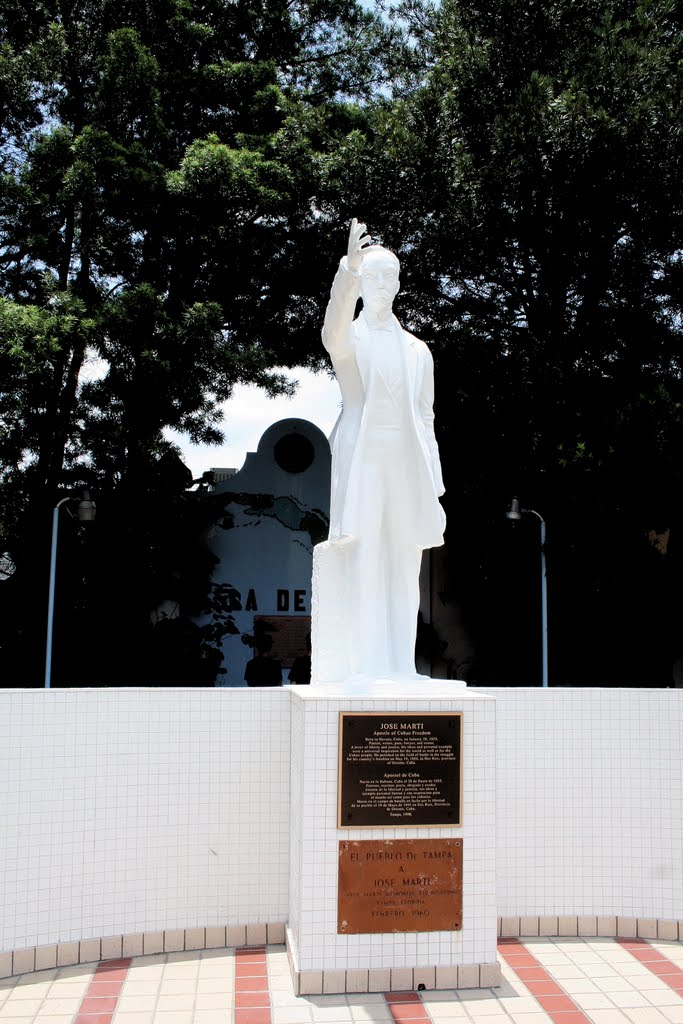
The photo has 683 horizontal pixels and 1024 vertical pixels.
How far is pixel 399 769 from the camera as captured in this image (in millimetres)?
5137

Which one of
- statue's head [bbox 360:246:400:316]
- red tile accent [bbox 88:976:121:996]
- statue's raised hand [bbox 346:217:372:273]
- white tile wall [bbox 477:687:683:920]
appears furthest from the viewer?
white tile wall [bbox 477:687:683:920]

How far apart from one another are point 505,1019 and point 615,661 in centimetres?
990

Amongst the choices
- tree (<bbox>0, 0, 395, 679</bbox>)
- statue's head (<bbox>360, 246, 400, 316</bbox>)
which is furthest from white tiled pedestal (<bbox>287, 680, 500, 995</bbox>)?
tree (<bbox>0, 0, 395, 679</bbox>)

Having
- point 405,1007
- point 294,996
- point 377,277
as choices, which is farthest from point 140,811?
point 377,277

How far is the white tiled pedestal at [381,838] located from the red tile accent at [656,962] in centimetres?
95

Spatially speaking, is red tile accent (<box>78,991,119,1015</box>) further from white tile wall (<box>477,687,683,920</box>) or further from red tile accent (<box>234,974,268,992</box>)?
white tile wall (<box>477,687,683,920</box>)

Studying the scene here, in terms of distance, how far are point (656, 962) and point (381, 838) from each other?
183 centimetres

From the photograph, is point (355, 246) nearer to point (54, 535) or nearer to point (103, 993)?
point (103, 993)

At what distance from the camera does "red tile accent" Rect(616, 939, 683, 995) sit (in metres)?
5.18

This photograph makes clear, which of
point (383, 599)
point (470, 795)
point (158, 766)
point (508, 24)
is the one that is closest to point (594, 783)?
point (470, 795)

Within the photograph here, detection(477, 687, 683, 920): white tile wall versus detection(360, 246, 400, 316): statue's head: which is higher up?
detection(360, 246, 400, 316): statue's head

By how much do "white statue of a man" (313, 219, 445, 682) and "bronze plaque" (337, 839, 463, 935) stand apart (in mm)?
985

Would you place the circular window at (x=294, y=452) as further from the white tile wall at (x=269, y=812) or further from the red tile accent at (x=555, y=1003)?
the red tile accent at (x=555, y=1003)

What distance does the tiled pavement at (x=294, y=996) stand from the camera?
459cm
